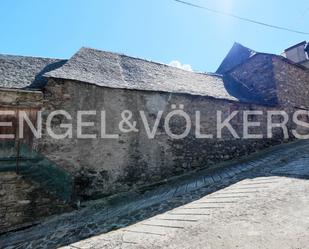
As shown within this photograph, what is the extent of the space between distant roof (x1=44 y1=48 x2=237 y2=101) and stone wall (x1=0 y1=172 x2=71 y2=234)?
3076 millimetres

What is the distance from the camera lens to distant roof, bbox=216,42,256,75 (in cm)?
1412

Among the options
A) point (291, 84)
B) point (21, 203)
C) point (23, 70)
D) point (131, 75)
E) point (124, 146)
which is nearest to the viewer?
point (21, 203)

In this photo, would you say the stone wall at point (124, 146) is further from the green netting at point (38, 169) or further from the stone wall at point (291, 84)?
the stone wall at point (291, 84)

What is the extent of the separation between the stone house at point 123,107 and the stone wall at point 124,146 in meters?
0.03

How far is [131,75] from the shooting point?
9.57 m

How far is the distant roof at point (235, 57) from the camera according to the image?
46.3 feet

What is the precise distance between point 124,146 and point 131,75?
9.48 ft

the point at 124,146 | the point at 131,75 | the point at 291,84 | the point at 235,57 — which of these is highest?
the point at 235,57

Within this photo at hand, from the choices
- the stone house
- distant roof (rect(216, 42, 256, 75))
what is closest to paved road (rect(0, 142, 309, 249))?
the stone house

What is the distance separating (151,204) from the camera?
608cm

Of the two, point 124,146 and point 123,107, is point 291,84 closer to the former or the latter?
point 123,107

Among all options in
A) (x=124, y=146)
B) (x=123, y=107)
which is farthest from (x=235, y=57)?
(x=124, y=146)

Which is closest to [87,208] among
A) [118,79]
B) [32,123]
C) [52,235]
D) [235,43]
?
[52,235]

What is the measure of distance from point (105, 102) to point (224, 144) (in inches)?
190
